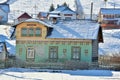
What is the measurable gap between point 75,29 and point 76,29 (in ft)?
0.30

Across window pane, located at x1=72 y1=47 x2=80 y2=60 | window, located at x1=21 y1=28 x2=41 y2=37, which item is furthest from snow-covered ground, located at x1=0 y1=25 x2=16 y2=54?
window pane, located at x1=72 y1=47 x2=80 y2=60

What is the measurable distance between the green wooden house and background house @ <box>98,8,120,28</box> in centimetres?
3975

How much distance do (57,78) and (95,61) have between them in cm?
906

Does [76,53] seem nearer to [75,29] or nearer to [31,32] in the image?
[75,29]

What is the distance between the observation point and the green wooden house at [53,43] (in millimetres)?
36875

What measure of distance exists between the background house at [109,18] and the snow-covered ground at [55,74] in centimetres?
4432

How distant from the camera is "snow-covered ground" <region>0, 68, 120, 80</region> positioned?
29281 mm

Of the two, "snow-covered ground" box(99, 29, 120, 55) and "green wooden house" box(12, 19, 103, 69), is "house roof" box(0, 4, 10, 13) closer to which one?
"snow-covered ground" box(99, 29, 120, 55)

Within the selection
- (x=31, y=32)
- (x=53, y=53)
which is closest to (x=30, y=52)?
(x=31, y=32)

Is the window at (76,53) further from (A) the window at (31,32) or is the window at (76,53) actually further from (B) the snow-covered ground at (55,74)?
(B) the snow-covered ground at (55,74)

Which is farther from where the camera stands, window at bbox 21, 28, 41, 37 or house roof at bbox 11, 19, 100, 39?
window at bbox 21, 28, 41, 37

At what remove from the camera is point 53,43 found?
37.2 metres

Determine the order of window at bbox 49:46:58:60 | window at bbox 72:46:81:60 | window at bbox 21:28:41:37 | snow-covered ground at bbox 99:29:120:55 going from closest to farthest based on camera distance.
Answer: window at bbox 72:46:81:60 < window at bbox 49:46:58:60 < window at bbox 21:28:41:37 < snow-covered ground at bbox 99:29:120:55

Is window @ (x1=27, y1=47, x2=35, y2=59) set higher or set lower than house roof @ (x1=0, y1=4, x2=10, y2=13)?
lower
